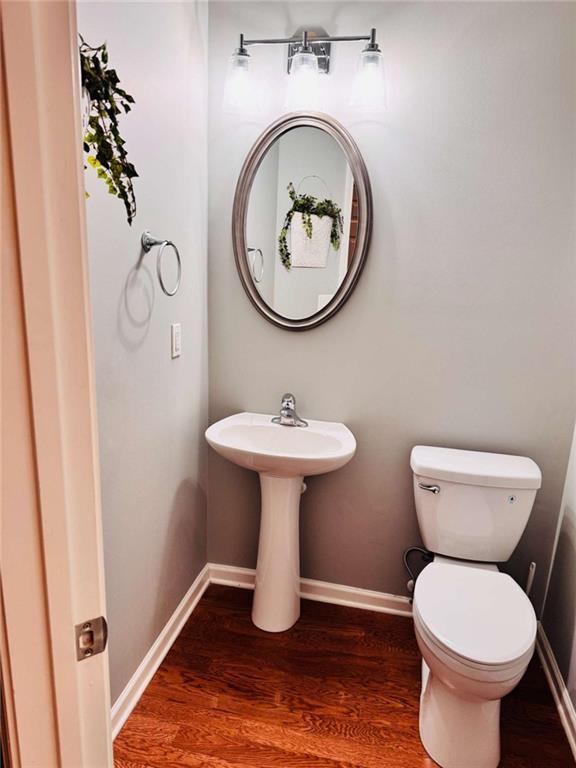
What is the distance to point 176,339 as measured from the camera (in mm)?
1724

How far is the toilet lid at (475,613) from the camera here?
4.22 ft

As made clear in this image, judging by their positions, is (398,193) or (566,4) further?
(398,193)

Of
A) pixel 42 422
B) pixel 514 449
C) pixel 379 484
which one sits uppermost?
pixel 42 422

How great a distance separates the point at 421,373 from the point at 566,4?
129cm

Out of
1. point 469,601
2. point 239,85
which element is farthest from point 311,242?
point 469,601

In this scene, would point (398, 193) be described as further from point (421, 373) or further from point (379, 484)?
point (379, 484)

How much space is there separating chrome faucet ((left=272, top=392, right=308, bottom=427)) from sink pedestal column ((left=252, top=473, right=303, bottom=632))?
0.22 meters

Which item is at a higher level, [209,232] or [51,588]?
[209,232]

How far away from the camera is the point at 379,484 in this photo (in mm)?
1994

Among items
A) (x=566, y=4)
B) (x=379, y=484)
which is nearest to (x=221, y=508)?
(x=379, y=484)

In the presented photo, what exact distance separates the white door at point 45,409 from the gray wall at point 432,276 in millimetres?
1430

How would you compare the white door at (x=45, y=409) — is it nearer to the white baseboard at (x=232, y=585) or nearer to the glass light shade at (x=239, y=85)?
the white baseboard at (x=232, y=585)

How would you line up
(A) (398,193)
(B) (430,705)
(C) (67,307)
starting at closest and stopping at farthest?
(C) (67,307) → (B) (430,705) → (A) (398,193)

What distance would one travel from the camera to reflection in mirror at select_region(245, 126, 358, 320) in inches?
71.2
